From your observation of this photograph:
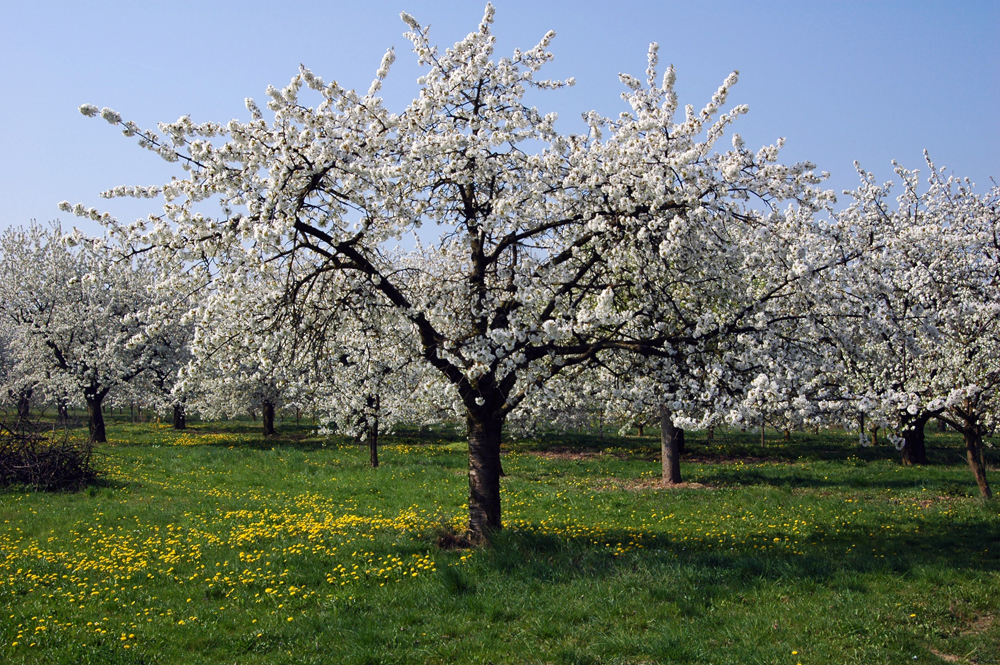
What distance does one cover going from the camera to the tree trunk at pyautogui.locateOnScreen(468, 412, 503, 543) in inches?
488

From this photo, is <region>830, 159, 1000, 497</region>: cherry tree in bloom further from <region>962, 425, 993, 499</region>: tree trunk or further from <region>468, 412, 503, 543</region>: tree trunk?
<region>468, 412, 503, 543</region>: tree trunk

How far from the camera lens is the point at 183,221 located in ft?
33.2

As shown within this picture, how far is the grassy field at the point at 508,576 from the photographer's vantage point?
794 cm

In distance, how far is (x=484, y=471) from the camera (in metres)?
12.5

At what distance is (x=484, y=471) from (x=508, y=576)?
103 inches

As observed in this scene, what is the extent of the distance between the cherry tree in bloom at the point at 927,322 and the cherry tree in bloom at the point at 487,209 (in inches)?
71.9

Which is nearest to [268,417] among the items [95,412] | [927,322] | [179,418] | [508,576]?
[179,418]

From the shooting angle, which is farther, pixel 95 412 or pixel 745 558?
pixel 95 412

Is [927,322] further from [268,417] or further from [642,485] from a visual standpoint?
[268,417]

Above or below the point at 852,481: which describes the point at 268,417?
above

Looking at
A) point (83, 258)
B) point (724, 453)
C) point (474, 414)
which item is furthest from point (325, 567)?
point (83, 258)

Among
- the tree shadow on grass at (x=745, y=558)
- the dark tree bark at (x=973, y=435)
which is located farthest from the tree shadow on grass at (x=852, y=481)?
the tree shadow on grass at (x=745, y=558)

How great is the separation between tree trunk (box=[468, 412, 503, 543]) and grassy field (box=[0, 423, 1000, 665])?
1.96ft

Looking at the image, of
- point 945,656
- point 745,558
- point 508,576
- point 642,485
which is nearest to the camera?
point 945,656
